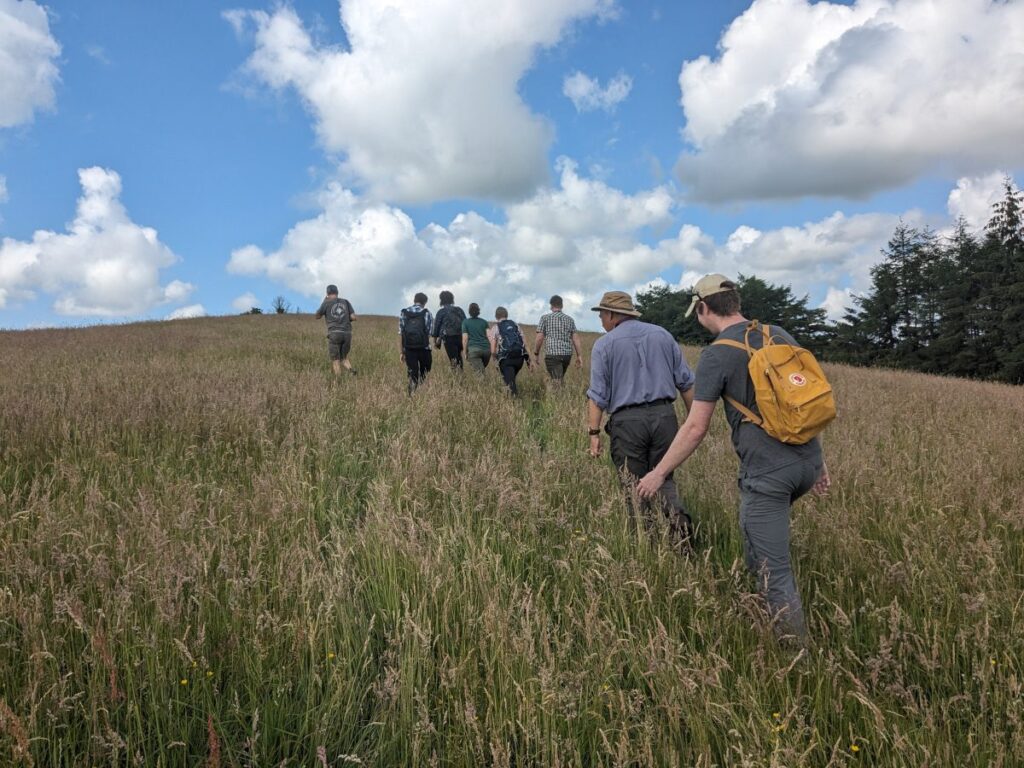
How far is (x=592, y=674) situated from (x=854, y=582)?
1987 mm

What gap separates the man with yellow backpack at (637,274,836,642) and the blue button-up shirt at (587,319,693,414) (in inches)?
42.6

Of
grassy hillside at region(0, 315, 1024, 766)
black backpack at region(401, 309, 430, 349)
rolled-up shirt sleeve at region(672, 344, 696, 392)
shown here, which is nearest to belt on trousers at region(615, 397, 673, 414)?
rolled-up shirt sleeve at region(672, 344, 696, 392)

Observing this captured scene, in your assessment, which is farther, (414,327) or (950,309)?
(950,309)

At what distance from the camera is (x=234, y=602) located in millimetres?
2492

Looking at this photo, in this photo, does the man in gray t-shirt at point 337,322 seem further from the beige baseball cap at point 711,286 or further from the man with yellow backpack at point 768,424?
the man with yellow backpack at point 768,424

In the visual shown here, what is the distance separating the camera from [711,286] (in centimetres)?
303

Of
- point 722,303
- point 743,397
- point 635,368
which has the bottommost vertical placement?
point 743,397

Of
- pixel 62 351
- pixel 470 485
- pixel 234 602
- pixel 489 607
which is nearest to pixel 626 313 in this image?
pixel 470 485

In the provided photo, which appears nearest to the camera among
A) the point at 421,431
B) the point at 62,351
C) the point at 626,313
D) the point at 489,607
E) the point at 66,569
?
the point at 489,607

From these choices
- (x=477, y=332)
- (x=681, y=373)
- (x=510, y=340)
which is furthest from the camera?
(x=477, y=332)

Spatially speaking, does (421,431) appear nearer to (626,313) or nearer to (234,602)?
(626,313)

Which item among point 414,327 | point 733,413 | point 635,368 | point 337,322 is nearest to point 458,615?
point 733,413

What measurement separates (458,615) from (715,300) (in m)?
2.18

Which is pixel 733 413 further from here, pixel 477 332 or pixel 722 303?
pixel 477 332
